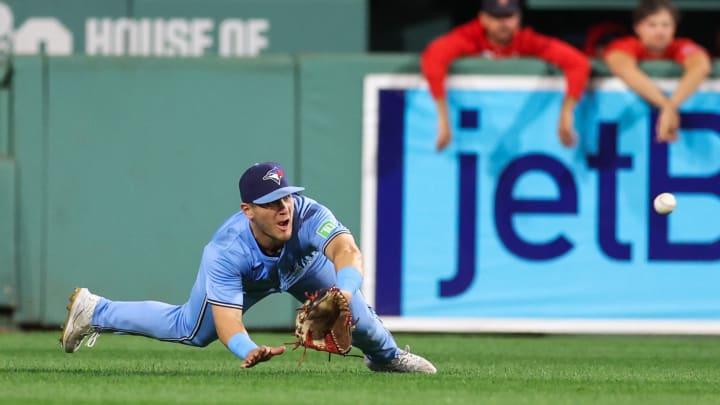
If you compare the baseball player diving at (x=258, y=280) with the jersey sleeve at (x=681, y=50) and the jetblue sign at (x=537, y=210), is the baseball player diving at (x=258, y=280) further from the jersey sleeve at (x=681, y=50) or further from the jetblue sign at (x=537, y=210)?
the jersey sleeve at (x=681, y=50)

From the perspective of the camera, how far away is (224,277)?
7.20 m

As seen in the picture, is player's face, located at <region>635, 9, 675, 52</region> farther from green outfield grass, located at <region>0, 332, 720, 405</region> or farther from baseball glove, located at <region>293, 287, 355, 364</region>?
baseball glove, located at <region>293, 287, 355, 364</region>

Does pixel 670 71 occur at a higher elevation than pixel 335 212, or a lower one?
higher

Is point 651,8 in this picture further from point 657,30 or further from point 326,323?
point 326,323

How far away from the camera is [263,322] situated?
11047 millimetres

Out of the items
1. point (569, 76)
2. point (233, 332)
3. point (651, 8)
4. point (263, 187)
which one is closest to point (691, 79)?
point (651, 8)

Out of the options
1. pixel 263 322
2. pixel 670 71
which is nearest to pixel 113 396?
pixel 263 322

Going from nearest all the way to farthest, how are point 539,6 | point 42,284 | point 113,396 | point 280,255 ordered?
point 113,396 → point 280,255 → point 42,284 → point 539,6

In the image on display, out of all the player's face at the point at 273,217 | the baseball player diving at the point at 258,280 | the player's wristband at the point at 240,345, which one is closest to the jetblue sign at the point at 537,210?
the baseball player diving at the point at 258,280

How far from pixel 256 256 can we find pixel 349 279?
58cm

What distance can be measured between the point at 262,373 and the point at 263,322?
336 centimetres

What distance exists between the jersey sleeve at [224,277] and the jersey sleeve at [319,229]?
1.12ft

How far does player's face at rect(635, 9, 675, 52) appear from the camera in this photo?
1112 centimetres

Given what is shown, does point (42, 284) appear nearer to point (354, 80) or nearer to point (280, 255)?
point (354, 80)
